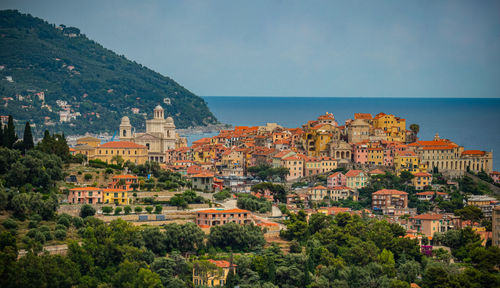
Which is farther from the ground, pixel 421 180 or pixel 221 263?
pixel 421 180

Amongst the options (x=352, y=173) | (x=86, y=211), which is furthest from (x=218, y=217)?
(x=352, y=173)

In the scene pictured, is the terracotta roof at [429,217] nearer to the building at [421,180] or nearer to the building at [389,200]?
the building at [389,200]

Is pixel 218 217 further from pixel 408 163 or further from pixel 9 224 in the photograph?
pixel 408 163

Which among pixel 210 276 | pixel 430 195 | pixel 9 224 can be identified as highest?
pixel 430 195

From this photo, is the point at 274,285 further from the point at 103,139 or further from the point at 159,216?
the point at 103,139

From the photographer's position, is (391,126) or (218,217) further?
(391,126)

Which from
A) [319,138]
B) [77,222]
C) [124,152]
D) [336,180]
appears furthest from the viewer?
[319,138]

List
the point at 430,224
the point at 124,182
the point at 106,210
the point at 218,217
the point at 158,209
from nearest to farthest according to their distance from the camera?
the point at 106,210, the point at 218,217, the point at 158,209, the point at 430,224, the point at 124,182

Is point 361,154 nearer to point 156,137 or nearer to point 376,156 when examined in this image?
point 376,156
